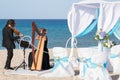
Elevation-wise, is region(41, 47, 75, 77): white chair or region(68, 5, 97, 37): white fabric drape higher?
region(68, 5, 97, 37): white fabric drape

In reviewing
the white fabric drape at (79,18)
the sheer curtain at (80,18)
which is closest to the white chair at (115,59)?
the sheer curtain at (80,18)

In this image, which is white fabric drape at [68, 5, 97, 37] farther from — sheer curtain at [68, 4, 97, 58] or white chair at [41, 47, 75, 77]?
white chair at [41, 47, 75, 77]

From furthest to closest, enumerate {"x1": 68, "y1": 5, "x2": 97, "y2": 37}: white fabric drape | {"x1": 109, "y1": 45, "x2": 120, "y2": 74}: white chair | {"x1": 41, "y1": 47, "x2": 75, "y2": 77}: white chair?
1. {"x1": 68, "y1": 5, "x2": 97, "y2": 37}: white fabric drape
2. {"x1": 109, "y1": 45, "x2": 120, "y2": 74}: white chair
3. {"x1": 41, "y1": 47, "x2": 75, "y2": 77}: white chair

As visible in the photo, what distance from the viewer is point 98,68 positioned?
9.15m

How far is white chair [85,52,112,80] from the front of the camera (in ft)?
29.8

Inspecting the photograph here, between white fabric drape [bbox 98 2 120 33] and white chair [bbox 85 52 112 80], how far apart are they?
8.42 ft

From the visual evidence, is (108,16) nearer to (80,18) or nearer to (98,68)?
(80,18)

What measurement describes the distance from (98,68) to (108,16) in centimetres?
294

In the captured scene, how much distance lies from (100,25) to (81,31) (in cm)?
88

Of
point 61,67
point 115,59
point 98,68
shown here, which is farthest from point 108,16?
point 98,68

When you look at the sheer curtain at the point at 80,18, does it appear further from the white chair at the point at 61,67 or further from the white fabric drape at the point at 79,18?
the white chair at the point at 61,67

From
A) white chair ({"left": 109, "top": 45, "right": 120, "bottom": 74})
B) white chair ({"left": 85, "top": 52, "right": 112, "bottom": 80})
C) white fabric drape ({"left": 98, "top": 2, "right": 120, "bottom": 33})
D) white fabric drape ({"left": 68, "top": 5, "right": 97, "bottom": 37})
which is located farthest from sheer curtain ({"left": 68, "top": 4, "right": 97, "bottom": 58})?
white chair ({"left": 85, "top": 52, "right": 112, "bottom": 80})

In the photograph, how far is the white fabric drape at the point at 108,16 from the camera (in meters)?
11.7

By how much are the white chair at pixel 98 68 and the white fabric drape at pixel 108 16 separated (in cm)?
257
